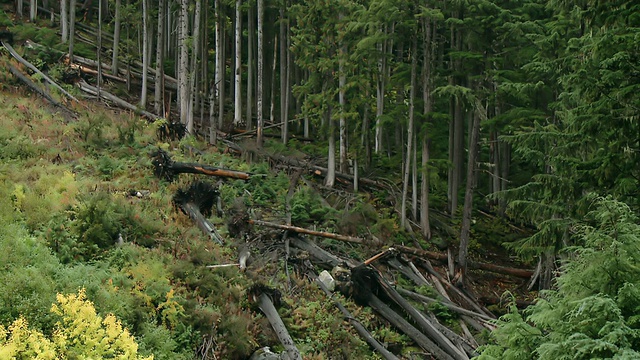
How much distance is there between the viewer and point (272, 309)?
11008 mm

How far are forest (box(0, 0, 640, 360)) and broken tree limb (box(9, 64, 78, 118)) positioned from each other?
0.56ft

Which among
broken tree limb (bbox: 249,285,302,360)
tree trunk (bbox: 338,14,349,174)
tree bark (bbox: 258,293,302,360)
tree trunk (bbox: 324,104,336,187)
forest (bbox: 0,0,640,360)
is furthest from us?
tree trunk (bbox: 324,104,336,187)

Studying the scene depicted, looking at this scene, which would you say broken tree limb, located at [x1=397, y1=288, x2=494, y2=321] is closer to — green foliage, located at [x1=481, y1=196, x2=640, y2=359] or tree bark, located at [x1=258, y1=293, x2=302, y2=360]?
tree bark, located at [x1=258, y1=293, x2=302, y2=360]

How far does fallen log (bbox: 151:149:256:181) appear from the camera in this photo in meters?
16.1

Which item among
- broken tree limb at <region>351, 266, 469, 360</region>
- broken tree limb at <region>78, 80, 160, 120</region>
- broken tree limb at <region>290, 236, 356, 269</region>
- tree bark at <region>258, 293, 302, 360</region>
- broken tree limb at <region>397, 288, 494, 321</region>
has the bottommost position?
broken tree limb at <region>397, 288, 494, 321</region>

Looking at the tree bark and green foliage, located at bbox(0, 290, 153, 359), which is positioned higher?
green foliage, located at bbox(0, 290, 153, 359)

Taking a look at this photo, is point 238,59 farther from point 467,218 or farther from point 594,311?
point 594,311

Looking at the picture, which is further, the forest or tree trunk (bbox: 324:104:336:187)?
tree trunk (bbox: 324:104:336:187)

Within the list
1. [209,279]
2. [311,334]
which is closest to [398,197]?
[311,334]

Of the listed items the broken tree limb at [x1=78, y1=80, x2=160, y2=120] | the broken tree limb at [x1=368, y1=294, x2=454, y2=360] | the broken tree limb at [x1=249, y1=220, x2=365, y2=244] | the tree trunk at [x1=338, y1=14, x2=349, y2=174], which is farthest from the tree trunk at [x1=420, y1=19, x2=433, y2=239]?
the broken tree limb at [x1=78, y1=80, x2=160, y2=120]

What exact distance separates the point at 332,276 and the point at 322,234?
7.89 ft

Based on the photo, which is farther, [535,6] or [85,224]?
[535,6]

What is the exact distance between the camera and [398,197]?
890 inches

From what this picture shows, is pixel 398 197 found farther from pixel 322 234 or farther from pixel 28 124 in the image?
pixel 28 124
